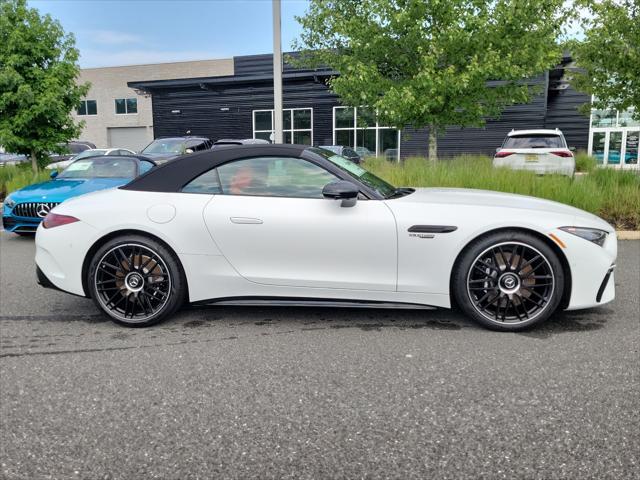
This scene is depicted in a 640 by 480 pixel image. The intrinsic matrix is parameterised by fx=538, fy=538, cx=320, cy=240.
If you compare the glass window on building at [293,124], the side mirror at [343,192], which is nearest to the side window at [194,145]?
the side mirror at [343,192]

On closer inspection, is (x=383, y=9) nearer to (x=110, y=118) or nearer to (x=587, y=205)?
(x=587, y=205)

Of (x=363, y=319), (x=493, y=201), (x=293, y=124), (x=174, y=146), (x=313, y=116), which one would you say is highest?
(x=313, y=116)

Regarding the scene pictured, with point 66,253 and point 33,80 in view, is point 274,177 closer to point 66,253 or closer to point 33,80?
point 66,253

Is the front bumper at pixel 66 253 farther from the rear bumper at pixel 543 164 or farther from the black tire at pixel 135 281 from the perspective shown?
the rear bumper at pixel 543 164

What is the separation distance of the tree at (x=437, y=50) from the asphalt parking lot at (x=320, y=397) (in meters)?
8.93

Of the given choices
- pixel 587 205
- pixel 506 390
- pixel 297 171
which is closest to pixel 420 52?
pixel 587 205

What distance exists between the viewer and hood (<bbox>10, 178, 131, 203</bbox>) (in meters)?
8.04

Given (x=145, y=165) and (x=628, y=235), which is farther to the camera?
(x=145, y=165)

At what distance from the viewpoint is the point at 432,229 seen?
3.85m

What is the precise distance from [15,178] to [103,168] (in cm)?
450

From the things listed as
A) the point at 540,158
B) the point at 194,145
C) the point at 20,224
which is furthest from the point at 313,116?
the point at 20,224

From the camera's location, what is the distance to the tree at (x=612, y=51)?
35.0 feet

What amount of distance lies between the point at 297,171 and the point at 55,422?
91.2 inches

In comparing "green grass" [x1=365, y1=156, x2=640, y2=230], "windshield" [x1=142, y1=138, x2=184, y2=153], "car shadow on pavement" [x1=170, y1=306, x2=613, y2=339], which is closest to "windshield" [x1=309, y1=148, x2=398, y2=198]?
"car shadow on pavement" [x1=170, y1=306, x2=613, y2=339]
